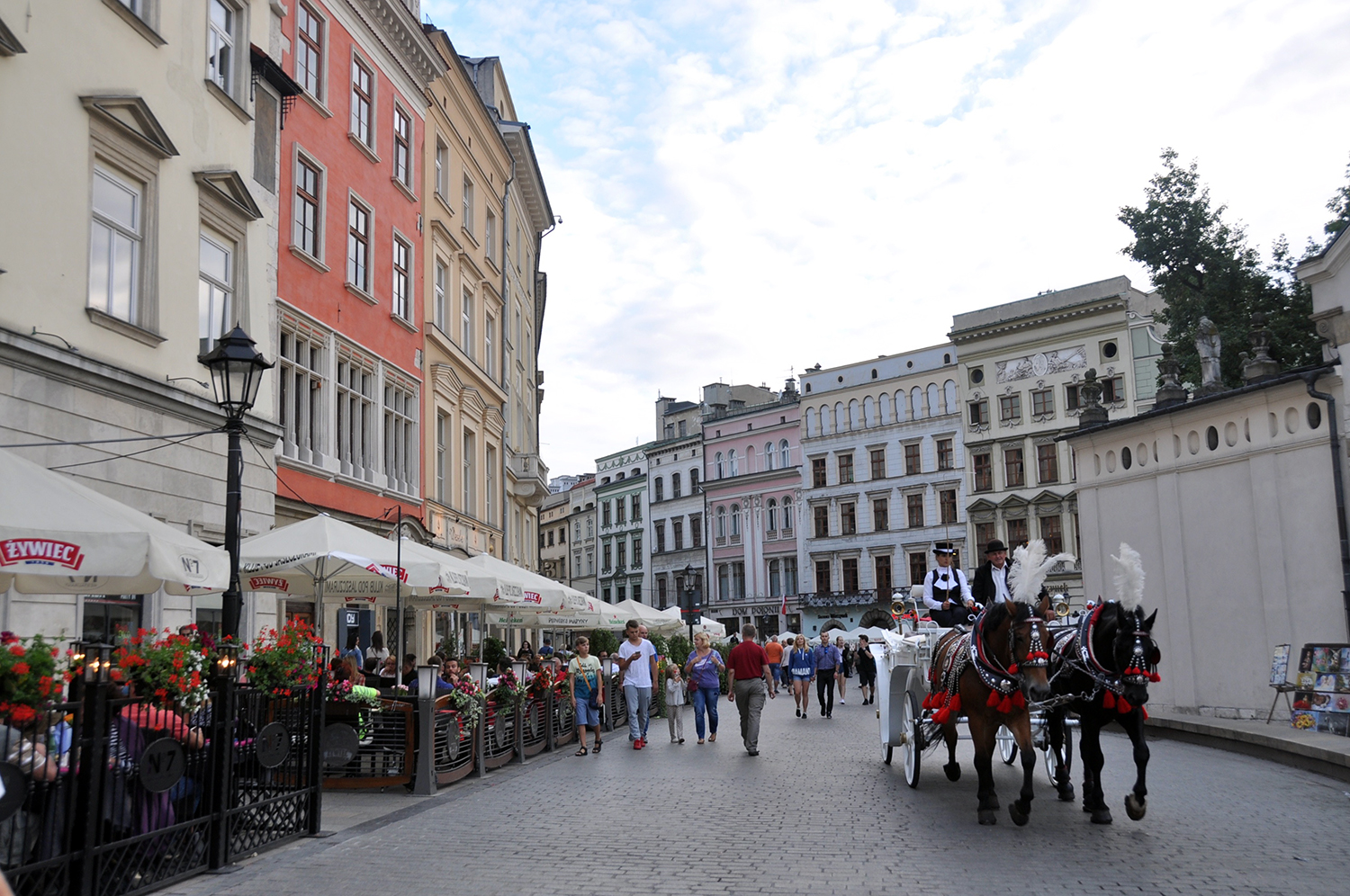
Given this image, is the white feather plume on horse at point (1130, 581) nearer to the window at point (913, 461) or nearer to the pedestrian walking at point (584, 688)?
the pedestrian walking at point (584, 688)

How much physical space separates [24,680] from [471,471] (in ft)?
85.1

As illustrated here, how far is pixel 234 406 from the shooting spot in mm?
10148

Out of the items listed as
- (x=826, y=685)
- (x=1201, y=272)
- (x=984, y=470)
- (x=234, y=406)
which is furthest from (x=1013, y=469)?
(x=234, y=406)

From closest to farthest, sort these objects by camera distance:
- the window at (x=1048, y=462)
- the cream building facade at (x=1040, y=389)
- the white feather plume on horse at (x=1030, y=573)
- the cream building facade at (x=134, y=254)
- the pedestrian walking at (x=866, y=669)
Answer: the white feather plume on horse at (x=1030, y=573) → the cream building facade at (x=134, y=254) → the pedestrian walking at (x=866, y=669) → the cream building facade at (x=1040, y=389) → the window at (x=1048, y=462)

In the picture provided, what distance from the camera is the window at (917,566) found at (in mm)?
64200

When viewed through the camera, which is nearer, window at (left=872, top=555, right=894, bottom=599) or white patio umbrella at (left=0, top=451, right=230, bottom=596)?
white patio umbrella at (left=0, top=451, right=230, bottom=596)

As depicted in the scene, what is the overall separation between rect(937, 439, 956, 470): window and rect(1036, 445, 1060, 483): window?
583 centimetres

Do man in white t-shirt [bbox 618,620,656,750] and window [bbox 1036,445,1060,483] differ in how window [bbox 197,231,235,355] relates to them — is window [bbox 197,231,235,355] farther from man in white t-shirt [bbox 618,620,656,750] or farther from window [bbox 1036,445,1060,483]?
window [bbox 1036,445,1060,483]

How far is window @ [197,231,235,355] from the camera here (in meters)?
16.1

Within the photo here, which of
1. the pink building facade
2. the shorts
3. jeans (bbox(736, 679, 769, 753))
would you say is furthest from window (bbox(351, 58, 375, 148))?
the pink building facade

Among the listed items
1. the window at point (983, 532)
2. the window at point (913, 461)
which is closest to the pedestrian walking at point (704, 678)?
the window at point (983, 532)

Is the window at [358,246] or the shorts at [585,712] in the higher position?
the window at [358,246]

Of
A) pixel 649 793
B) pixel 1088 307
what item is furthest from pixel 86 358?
pixel 1088 307

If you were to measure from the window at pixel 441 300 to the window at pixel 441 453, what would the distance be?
2230 millimetres
